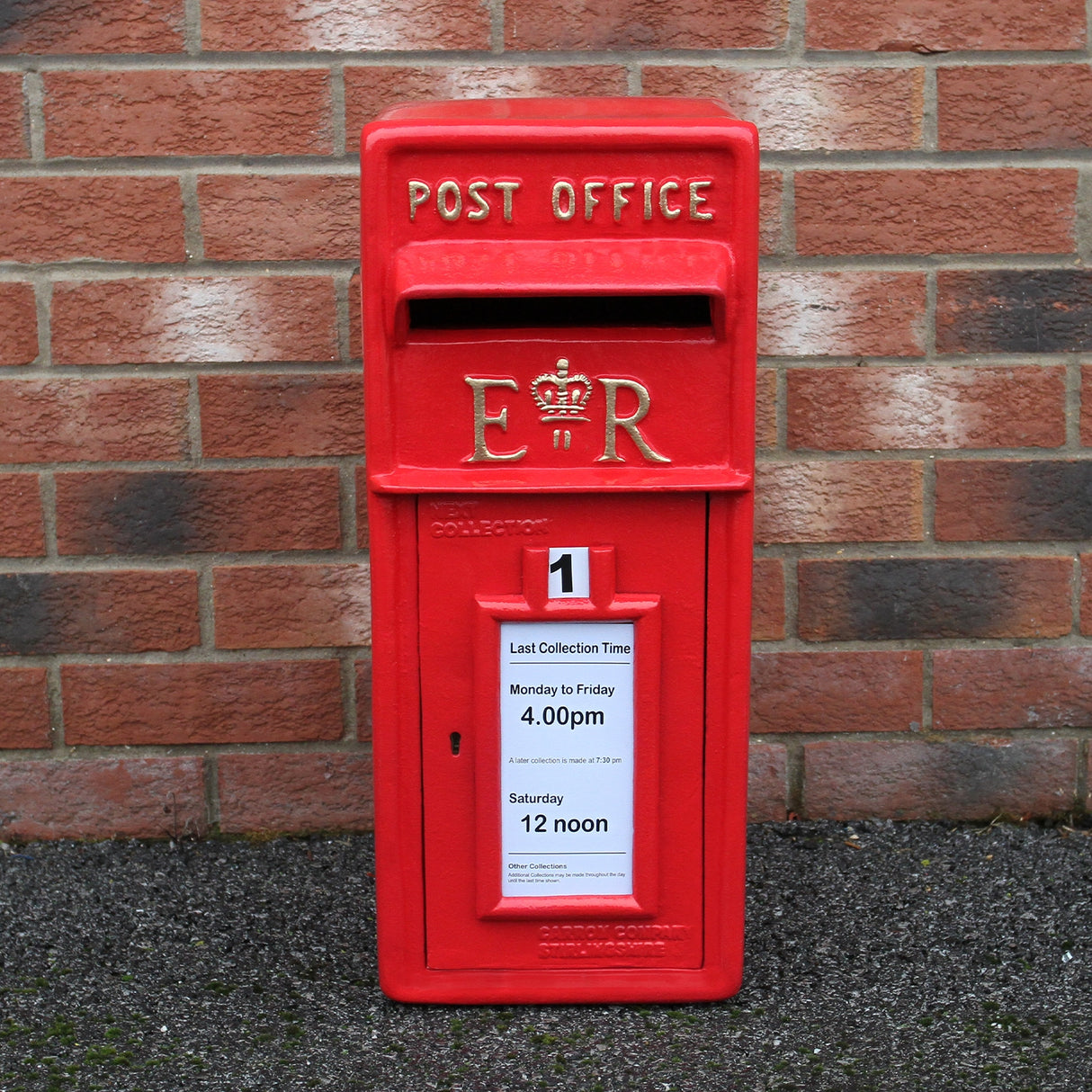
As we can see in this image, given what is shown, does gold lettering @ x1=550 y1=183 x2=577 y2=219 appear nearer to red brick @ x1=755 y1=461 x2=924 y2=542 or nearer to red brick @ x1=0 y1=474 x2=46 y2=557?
red brick @ x1=755 y1=461 x2=924 y2=542

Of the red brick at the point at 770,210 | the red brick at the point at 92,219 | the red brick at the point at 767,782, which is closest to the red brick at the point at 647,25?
the red brick at the point at 770,210

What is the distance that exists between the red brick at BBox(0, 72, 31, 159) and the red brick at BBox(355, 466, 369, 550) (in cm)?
80

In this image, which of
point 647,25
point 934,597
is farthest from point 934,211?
point 934,597

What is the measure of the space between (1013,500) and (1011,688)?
365 mm

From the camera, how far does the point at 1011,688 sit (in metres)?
2.42

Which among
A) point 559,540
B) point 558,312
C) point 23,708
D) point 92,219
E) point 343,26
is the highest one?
point 343,26

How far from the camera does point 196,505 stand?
232 cm

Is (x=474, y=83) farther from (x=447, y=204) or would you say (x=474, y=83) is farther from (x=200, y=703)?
(x=200, y=703)

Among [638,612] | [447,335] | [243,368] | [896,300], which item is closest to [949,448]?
[896,300]

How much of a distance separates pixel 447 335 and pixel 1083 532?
4.48 ft

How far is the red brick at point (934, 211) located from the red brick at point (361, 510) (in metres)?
0.89

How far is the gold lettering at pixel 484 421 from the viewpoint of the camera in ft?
5.32

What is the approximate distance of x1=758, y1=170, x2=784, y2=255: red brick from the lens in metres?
2.23

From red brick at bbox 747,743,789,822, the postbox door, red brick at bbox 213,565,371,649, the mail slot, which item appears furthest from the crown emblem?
red brick at bbox 747,743,789,822
